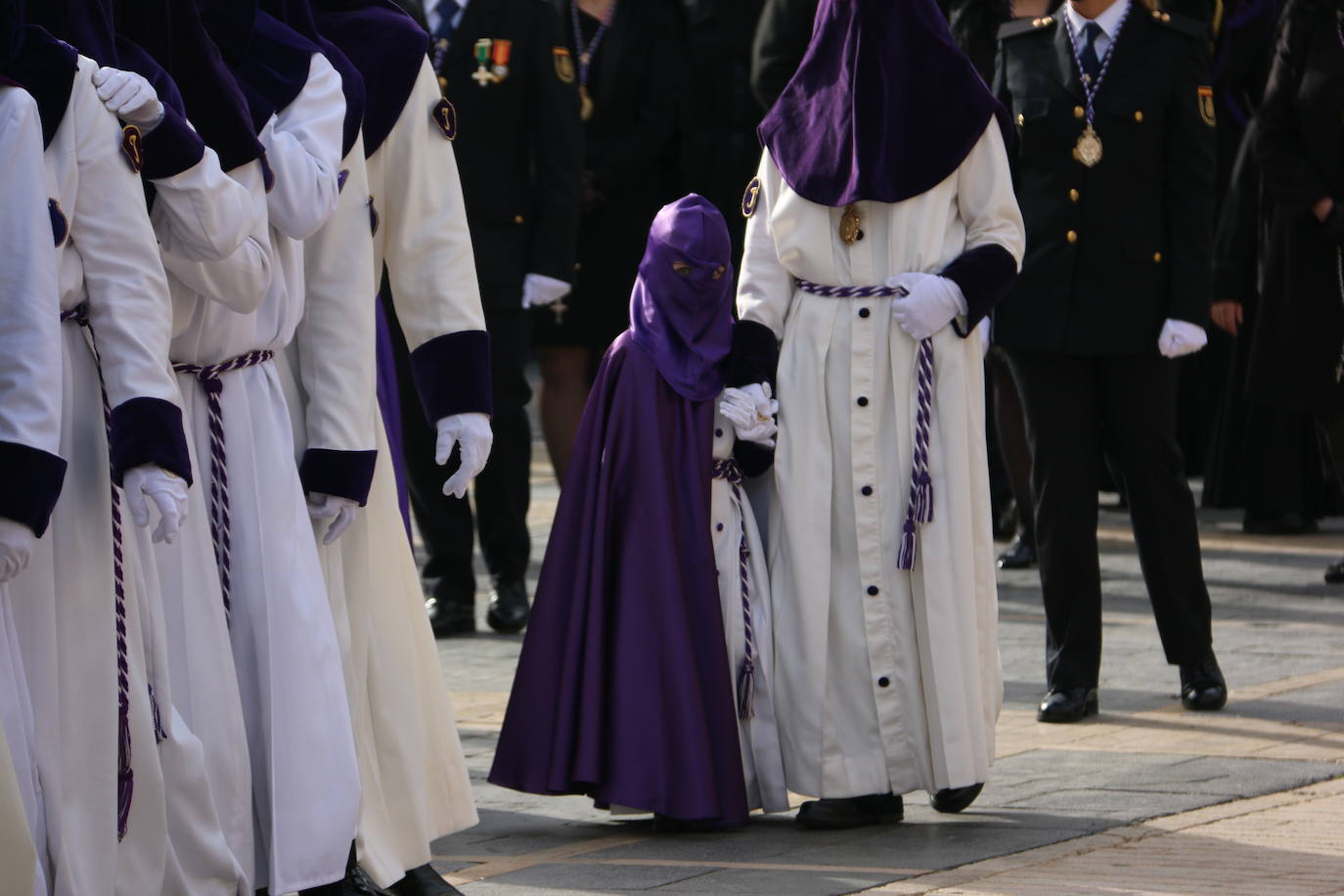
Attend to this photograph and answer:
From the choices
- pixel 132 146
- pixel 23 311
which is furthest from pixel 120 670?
pixel 132 146

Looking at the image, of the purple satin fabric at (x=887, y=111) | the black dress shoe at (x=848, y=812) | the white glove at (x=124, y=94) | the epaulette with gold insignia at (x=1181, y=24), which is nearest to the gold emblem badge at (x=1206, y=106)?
the epaulette with gold insignia at (x=1181, y=24)

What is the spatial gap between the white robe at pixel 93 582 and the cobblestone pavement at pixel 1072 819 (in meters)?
1.07

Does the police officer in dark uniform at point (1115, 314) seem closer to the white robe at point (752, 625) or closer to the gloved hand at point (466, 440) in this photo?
the white robe at point (752, 625)

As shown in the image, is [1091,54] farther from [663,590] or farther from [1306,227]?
[663,590]

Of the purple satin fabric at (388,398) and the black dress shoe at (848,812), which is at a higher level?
the purple satin fabric at (388,398)

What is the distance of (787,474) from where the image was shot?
5.60m

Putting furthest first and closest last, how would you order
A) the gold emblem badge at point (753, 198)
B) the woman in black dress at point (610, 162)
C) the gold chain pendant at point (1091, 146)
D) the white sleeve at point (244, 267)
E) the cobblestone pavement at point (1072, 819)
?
the woman in black dress at point (610, 162) → the gold chain pendant at point (1091, 146) → the gold emblem badge at point (753, 198) → the cobblestone pavement at point (1072, 819) → the white sleeve at point (244, 267)

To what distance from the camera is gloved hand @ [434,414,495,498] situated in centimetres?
487

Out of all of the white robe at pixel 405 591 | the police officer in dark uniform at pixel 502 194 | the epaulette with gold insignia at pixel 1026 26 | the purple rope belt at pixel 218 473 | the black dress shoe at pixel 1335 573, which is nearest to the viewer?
the purple rope belt at pixel 218 473

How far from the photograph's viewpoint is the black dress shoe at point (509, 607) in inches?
326

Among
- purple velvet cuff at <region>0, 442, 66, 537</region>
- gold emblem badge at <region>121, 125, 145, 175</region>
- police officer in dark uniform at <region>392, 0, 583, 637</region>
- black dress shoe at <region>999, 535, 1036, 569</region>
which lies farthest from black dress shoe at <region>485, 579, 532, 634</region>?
purple velvet cuff at <region>0, 442, 66, 537</region>

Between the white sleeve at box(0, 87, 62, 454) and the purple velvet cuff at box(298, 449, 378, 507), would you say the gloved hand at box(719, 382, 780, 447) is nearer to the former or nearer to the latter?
the purple velvet cuff at box(298, 449, 378, 507)

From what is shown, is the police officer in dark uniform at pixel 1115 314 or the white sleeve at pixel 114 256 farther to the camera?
the police officer in dark uniform at pixel 1115 314

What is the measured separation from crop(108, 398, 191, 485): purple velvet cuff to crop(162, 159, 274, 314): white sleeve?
35 centimetres
